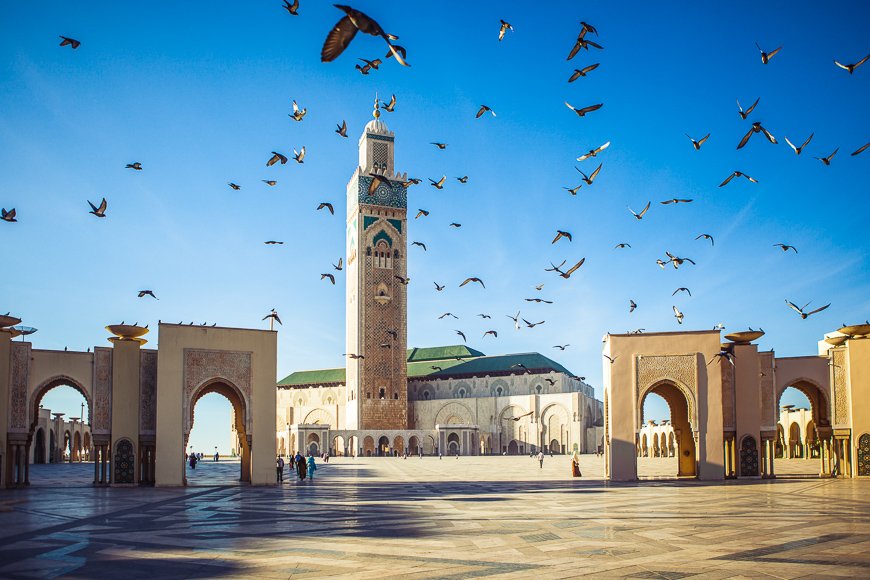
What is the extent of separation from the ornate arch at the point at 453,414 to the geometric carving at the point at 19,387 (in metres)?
47.3

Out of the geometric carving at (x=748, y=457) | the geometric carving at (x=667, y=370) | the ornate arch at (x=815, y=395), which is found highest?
the geometric carving at (x=667, y=370)

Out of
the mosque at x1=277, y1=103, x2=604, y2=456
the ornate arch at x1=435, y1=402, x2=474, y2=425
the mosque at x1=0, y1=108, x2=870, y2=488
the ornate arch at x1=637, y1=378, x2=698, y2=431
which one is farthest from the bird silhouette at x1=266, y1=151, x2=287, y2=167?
the ornate arch at x1=435, y1=402, x2=474, y2=425

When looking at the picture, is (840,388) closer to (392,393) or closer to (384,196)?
(392,393)

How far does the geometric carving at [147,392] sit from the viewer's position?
20969 millimetres

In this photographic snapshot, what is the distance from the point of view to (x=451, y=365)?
7138 centimetres

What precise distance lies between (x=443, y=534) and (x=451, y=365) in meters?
60.8

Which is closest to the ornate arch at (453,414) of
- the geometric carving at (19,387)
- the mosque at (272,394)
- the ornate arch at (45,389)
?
the mosque at (272,394)

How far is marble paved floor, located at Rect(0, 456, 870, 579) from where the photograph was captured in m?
8.13

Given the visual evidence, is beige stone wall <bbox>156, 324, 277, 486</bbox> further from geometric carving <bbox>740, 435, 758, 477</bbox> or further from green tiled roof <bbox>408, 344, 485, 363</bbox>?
green tiled roof <bbox>408, 344, 485, 363</bbox>

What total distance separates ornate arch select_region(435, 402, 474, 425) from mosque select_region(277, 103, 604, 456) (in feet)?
0.25

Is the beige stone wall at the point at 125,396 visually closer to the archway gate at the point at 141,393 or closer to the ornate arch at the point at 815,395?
the archway gate at the point at 141,393

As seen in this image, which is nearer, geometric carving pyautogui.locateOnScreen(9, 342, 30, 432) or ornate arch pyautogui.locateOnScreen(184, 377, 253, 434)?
geometric carving pyautogui.locateOnScreen(9, 342, 30, 432)

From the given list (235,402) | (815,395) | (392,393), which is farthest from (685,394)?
(392,393)

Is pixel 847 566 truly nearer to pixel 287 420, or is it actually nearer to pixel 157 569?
pixel 157 569
